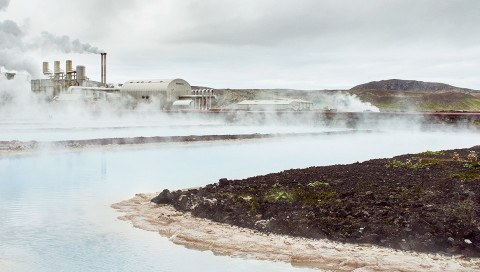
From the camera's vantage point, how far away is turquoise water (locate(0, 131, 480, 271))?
9070mm

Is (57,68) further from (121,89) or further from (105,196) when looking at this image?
(105,196)

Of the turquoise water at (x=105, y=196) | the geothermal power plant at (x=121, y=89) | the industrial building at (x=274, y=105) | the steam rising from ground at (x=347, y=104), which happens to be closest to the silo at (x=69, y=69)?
the geothermal power plant at (x=121, y=89)

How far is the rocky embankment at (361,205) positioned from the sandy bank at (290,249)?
0.30 m

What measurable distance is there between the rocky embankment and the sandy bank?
0.30 m

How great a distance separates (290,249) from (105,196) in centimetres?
756

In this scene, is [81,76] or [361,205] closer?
[361,205]

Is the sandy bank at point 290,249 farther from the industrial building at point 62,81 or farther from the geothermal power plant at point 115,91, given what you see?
the industrial building at point 62,81

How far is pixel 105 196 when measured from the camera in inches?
598

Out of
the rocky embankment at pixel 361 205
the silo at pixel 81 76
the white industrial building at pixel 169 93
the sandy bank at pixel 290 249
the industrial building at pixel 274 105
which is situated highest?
the silo at pixel 81 76

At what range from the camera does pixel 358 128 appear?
61625 millimetres

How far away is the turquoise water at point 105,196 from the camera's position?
9.07 metres

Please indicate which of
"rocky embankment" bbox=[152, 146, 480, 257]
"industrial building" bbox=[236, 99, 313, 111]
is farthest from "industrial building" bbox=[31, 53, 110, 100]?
"rocky embankment" bbox=[152, 146, 480, 257]

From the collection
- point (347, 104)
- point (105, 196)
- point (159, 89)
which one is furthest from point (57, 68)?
point (347, 104)

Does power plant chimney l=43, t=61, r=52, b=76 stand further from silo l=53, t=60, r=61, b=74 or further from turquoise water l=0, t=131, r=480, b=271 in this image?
turquoise water l=0, t=131, r=480, b=271
